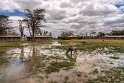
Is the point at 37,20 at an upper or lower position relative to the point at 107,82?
Result: upper

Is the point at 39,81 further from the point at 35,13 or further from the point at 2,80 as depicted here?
the point at 35,13

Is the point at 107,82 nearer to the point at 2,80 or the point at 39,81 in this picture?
the point at 39,81

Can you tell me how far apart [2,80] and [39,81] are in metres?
2.61

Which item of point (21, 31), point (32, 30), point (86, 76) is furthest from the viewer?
point (21, 31)

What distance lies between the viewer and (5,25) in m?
106

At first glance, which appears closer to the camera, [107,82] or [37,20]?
[107,82]

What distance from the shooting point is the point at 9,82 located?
13.9 meters

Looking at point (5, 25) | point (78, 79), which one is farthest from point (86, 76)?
point (5, 25)

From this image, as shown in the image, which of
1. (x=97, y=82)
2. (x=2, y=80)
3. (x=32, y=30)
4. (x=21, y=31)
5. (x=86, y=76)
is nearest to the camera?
(x=97, y=82)

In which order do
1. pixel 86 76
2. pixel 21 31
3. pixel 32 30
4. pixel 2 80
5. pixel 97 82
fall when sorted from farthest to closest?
1. pixel 21 31
2. pixel 32 30
3. pixel 86 76
4. pixel 2 80
5. pixel 97 82

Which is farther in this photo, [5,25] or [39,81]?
[5,25]

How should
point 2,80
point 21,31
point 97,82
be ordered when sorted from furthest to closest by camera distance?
1. point 21,31
2. point 2,80
3. point 97,82

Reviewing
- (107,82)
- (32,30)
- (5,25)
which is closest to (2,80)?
(107,82)

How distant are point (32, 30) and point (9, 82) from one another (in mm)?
80027
